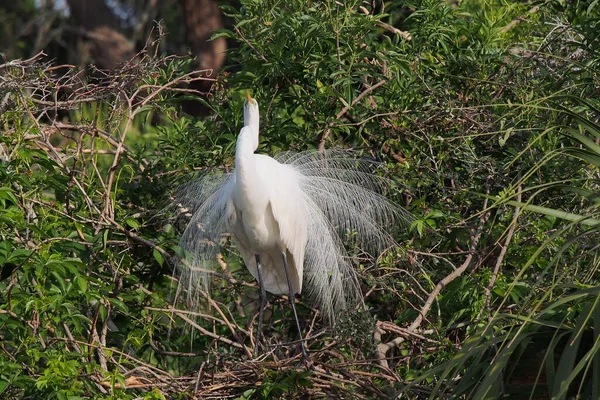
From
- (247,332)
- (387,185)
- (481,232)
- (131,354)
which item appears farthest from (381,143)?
(131,354)

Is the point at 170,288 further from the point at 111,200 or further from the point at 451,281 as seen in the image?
the point at 451,281

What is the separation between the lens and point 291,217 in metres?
3.92

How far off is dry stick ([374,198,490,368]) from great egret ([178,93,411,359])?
21cm

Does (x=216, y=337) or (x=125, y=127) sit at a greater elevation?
(x=125, y=127)

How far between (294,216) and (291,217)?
0.02 m

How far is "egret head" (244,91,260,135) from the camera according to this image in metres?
3.64

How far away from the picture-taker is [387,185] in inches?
144

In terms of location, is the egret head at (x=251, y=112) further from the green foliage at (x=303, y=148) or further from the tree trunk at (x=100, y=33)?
the tree trunk at (x=100, y=33)

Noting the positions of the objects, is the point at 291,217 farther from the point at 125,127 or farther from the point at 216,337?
the point at 125,127

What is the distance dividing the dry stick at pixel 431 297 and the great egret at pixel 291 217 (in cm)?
21

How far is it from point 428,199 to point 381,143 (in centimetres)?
31

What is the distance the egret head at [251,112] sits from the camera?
11.9 ft

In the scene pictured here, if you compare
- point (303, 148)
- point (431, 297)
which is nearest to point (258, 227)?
point (303, 148)

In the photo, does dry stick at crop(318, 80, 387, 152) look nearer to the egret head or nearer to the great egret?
the great egret
